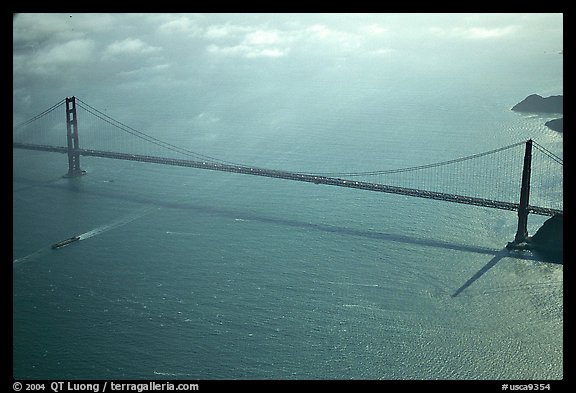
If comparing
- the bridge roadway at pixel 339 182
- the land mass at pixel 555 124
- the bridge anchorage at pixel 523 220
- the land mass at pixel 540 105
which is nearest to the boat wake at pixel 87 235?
the bridge roadway at pixel 339 182

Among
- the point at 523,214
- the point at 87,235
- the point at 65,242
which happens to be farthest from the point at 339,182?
the point at 65,242

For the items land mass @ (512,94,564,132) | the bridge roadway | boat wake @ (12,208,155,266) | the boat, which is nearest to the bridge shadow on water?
boat wake @ (12,208,155,266)

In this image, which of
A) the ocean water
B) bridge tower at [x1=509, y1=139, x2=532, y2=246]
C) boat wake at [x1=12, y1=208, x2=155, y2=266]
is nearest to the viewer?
the ocean water

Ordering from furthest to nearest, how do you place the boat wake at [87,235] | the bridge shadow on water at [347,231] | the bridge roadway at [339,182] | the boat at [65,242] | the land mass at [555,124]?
the land mass at [555,124] < the bridge roadway at [339,182] < the boat at [65,242] < the boat wake at [87,235] < the bridge shadow on water at [347,231]

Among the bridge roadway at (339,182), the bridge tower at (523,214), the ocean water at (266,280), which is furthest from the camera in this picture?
the bridge roadway at (339,182)

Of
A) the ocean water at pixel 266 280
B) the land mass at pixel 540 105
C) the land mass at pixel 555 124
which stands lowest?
the ocean water at pixel 266 280

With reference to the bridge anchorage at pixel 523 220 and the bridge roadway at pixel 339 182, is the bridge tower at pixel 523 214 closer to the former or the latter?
the bridge anchorage at pixel 523 220

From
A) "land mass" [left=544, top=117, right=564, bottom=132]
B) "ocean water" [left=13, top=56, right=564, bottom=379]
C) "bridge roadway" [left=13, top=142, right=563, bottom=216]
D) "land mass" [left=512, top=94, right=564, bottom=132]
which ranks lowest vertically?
"ocean water" [left=13, top=56, right=564, bottom=379]

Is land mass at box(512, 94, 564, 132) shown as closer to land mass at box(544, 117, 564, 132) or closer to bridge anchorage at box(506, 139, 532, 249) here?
land mass at box(544, 117, 564, 132)

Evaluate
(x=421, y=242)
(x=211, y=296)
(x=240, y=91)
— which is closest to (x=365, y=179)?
(x=421, y=242)
